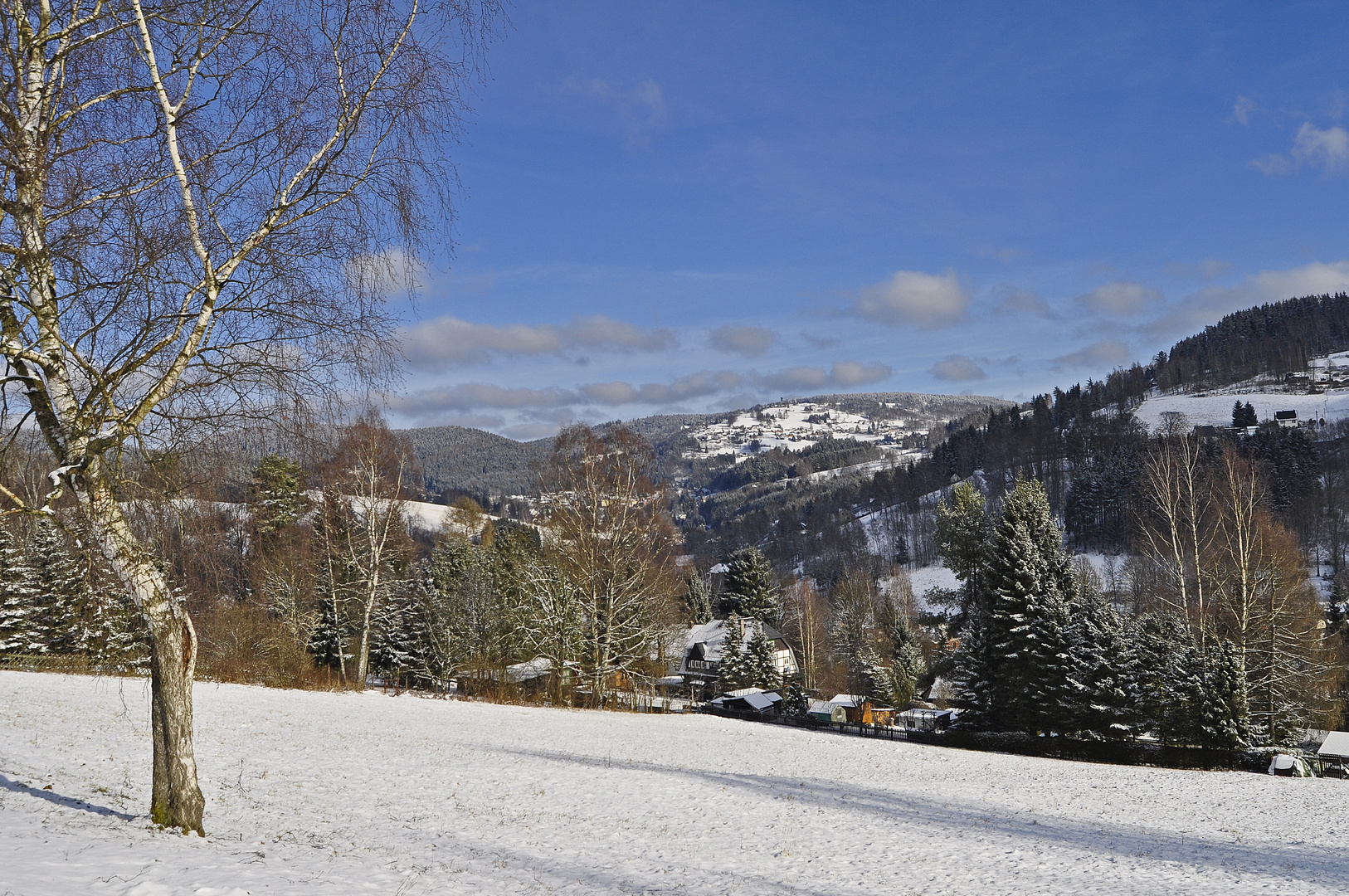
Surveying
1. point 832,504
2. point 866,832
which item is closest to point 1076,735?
point 866,832

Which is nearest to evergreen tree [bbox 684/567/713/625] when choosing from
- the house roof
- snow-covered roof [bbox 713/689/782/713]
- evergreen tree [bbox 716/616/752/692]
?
evergreen tree [bbox 716/616/752/692]

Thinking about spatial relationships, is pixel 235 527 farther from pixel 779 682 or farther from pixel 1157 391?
pixel 1157 391

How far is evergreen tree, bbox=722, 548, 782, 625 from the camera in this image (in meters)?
59.8

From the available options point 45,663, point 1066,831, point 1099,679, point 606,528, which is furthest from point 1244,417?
point 45,663

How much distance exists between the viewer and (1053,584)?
103ft

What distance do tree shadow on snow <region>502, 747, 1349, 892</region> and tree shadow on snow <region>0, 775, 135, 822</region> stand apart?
9339 millimetres

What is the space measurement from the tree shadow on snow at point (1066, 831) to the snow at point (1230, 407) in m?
144

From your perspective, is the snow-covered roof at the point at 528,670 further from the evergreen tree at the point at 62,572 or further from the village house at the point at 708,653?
the evergreen tree at the point at 62,572

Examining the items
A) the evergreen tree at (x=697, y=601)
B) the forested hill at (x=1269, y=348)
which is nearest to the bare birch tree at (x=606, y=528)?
the evergreen tree at (x=697, y=601)

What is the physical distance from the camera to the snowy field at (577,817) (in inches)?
281

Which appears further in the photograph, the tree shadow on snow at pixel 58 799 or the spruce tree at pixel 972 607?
the spruce tree at pixel 972 607

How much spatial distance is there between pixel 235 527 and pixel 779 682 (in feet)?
148

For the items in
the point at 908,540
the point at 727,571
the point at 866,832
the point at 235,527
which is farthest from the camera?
the point at 908,540

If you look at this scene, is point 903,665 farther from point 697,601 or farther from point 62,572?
point 62,572
